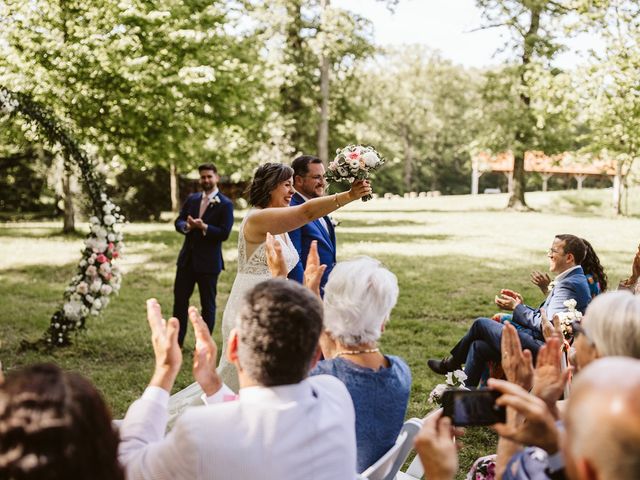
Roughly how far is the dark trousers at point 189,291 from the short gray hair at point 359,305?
14.2 feet

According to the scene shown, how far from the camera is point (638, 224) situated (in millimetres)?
24344

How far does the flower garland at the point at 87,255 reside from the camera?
270 inches

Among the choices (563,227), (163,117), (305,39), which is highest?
(305,39)

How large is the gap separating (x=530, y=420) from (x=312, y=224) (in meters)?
3.06

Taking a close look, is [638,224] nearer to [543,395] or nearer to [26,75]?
[26,75]

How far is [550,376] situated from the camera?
216 cm

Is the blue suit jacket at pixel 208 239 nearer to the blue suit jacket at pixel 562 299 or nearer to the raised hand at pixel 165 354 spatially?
the blue suit jacket at pixel 562 299

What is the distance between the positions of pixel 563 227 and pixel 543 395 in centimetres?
2197

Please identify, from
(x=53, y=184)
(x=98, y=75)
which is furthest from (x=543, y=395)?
(x=53, y=184)

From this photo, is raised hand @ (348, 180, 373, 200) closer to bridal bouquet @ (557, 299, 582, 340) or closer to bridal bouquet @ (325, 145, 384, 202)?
bridal bouquet @ (325, 145, 384, 202)

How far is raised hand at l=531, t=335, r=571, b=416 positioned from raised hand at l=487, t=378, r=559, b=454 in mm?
318

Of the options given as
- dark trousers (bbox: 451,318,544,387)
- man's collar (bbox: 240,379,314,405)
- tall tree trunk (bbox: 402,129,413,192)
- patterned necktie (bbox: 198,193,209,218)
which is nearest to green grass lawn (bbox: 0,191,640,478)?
dark trousers (bbox: 451,318,544,387)

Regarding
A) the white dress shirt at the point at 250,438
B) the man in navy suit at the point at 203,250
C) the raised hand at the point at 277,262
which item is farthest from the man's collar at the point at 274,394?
the man in navy suit at the point at 203,250

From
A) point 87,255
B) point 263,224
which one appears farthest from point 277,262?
point 87,255
